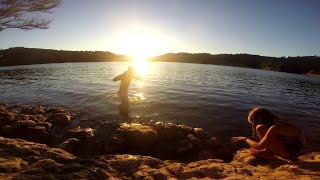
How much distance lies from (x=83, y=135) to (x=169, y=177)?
540 cm

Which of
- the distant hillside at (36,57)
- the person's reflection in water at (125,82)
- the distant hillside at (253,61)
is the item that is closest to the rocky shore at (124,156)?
the person's reflection in water at (125,82)

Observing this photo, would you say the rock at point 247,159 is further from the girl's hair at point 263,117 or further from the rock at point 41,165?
the rock at point 41,165

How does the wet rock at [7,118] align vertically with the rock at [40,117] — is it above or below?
above

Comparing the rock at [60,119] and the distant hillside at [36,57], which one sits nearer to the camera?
the rock at [60,119]

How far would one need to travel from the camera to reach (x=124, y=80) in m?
15.8

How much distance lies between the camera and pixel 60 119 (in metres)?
12.4

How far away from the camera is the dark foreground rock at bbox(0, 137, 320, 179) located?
507cm

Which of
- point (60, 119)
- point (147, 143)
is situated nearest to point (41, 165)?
point (147, 143)

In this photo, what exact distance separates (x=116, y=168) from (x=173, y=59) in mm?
130826

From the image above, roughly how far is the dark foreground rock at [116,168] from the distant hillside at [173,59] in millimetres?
48032

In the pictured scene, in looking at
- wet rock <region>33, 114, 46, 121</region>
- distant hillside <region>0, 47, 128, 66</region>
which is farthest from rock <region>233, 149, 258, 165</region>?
distant hillside <region>0, 47, 128, 66</region>

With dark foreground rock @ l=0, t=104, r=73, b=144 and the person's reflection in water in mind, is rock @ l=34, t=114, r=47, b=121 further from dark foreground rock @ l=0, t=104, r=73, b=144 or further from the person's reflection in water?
the person's reflection in water

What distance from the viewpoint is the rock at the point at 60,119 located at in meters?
12.2

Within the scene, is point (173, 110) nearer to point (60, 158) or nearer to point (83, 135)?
Answer: point (83, 135)
